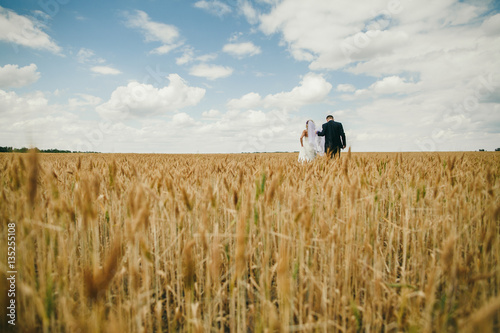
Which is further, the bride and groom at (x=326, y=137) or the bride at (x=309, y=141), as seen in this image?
the bride at (x=309, y=141)

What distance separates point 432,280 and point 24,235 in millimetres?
1801

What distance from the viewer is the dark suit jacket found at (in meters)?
7.63

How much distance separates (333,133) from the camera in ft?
25.0

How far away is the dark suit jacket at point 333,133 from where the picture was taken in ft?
25.0

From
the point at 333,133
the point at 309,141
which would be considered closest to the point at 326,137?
the point at 333,133

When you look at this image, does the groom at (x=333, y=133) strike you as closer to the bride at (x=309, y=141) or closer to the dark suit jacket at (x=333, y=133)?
the dark suit jacket at (x=333, y=133)

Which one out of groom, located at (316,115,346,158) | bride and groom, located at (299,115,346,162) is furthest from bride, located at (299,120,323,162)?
groom, located at (316,115,346,158)

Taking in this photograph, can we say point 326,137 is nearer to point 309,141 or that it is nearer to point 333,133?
point 333,133

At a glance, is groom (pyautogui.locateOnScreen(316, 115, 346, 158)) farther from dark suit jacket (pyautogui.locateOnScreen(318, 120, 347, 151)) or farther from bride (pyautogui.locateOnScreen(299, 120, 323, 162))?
bride (pyautogui.locateOnScreen(299, 120, 323, 162))

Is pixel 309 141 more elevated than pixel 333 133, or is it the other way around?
pixel 333 133

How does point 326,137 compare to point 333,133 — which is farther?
point 326,137

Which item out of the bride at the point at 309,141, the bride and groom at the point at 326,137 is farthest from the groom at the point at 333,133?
the bride at the point at 309,141

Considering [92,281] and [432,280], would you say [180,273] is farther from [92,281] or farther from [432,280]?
[432,280]

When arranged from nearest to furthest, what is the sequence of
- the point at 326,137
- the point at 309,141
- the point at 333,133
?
the point at 333,133 < the point at 326,137 < the point at 309,141
